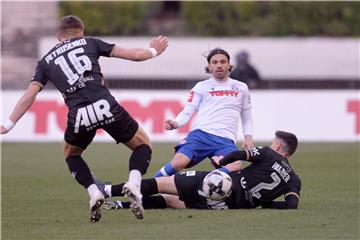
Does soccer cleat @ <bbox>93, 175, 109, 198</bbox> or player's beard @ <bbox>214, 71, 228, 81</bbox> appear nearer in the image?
soccer cleat @ <bbox>93, 175, 109, 198</bbox>

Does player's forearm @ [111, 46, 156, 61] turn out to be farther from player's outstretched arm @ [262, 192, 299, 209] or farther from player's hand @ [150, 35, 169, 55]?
player's outstretched arm @ [262, 192, 299, 209]

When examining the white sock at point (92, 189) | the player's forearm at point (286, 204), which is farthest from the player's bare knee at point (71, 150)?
the player's forearm at point (286, 204)

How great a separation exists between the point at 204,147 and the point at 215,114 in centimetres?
42

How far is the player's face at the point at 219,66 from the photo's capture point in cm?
1226

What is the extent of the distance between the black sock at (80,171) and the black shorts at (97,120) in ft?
0.98

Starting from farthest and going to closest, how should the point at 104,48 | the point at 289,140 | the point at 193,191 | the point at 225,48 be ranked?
the point at 225,48
the point at 289,140
the point at 193,191
the point at 104,48

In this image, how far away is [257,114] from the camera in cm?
2548

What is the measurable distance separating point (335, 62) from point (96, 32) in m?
9.12

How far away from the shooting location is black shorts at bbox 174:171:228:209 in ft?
36.9

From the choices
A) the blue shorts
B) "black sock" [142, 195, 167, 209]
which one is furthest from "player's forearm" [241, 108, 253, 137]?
"black sock" [142, 195, 167, 209]

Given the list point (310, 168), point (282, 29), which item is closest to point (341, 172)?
point (310, 168)

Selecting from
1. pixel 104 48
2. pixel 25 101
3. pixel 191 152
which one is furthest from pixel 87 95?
pixel 191 152

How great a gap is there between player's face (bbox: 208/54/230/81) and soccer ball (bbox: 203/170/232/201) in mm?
1637

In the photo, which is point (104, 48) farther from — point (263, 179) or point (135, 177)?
point (263, 179)
